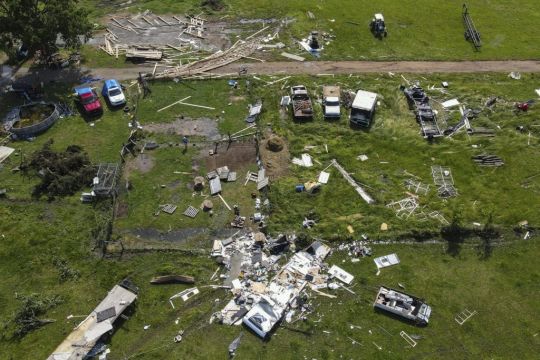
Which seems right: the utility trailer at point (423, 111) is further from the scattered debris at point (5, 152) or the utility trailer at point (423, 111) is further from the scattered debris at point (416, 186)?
the scattered debris at point (5, 152)

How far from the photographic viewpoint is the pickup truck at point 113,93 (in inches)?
1721

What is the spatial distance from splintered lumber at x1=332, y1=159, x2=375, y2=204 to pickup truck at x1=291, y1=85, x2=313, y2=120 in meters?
6.07

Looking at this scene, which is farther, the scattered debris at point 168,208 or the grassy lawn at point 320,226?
the scattered debris at point 168,208

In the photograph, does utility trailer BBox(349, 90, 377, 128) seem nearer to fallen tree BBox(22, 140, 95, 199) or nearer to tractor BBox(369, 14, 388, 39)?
tractor BBox(369, 14, 388, 39)

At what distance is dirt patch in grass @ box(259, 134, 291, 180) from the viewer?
38.4 metres

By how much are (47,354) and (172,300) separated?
334 inches

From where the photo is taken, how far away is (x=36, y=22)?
142 ft

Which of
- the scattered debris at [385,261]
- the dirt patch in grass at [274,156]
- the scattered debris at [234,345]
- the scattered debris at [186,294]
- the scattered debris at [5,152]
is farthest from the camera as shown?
the scattered debris at [5,152]

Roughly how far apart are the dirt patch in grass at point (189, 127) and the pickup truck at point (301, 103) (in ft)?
26.3

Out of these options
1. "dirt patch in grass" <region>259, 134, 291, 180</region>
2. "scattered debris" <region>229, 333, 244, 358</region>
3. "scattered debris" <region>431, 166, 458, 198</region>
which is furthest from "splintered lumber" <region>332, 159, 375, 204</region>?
"scattered debris" <region>229, 333, 244, 358</region>

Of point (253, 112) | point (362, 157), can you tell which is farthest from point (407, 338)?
point (253, 112)

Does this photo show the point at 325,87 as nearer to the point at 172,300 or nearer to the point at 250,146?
the point at 250,146

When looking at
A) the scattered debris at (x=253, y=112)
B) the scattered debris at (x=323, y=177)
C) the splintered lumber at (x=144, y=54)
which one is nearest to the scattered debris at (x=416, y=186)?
the scattered debris at (x=323, y=177)

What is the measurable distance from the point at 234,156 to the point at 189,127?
6.13 metres
